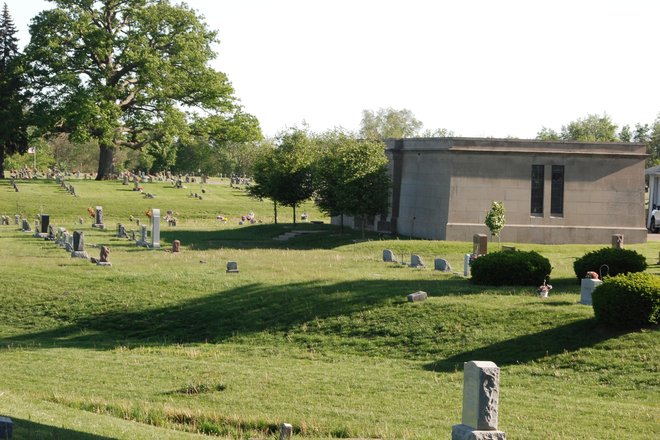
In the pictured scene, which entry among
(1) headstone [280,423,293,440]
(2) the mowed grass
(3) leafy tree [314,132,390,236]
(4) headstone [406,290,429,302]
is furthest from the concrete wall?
(1) headstone [280,423,293,440]

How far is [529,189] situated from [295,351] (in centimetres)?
2754

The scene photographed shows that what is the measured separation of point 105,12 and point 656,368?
71805 mm

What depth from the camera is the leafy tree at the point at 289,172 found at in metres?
63.8

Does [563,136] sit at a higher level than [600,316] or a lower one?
higher

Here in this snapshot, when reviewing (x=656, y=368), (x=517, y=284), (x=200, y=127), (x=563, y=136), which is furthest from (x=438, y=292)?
(x=563, y=136)

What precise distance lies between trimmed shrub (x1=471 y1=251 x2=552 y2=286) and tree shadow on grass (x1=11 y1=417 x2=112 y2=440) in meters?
18.1

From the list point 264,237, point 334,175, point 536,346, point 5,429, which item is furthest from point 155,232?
A: point 5,429

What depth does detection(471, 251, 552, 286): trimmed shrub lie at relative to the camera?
30.6m

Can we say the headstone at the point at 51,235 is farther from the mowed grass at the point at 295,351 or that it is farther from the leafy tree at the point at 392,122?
the leafy tree at the point at 392,122

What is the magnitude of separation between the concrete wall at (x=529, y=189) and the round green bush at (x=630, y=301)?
25.9m

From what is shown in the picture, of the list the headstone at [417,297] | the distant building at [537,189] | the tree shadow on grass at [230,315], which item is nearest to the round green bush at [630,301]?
the headstone at [417,297]

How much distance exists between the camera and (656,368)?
69.4ft

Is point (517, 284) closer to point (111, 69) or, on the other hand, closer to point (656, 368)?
point (656, 368)

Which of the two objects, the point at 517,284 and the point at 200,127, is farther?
the point at 200,127
